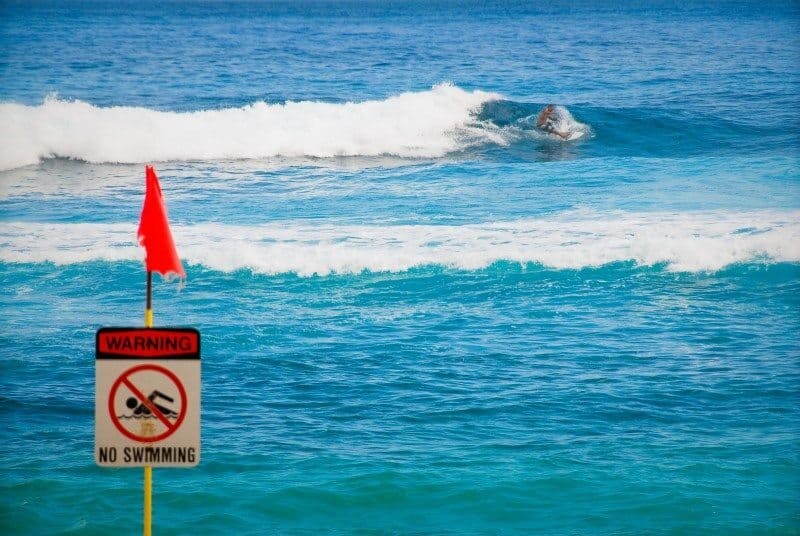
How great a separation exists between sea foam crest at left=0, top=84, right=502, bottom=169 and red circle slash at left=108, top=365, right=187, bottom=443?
22.5 metres

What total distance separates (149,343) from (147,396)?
257mm

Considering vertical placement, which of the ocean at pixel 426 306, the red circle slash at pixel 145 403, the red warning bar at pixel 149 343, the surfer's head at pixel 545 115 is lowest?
the ocean at pixel 426 306

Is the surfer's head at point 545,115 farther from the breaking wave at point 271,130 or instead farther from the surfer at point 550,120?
the breaking wave at point 271,130

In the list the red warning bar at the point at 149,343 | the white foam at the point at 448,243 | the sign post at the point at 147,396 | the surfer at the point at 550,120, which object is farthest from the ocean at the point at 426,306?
the red warning bar at the point at 149,343

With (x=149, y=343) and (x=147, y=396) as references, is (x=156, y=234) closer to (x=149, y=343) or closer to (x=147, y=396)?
(x=149, y=343)

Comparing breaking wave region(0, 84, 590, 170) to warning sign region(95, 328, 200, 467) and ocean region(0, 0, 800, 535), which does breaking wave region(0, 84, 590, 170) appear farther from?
warning sign region(95, 328, 200, 467)

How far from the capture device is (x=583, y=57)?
50500 mm

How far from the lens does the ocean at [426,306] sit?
27.6 ft

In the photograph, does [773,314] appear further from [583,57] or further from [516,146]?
[583,57]

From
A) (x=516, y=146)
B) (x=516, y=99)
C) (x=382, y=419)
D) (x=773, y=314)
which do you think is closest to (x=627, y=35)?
(x=516, y=99)

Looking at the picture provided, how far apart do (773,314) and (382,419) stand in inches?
246

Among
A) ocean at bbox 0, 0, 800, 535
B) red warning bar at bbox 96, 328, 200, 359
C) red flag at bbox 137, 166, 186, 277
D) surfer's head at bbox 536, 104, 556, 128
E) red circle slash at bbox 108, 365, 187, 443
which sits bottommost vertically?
ocean at bbox 0, 0, 800, 535

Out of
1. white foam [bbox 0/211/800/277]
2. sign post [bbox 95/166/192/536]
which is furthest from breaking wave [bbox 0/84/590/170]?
sign post [bbox 95/166/192/536]

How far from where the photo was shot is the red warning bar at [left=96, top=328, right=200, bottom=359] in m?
5.06
